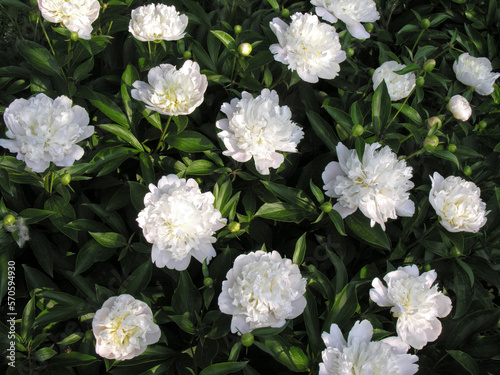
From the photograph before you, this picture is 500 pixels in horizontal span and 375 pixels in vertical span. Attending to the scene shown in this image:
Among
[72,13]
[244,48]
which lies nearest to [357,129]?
[244,48]

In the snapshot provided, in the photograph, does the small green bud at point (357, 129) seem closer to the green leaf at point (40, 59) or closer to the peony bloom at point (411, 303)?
the peony bloom at point (411, 303)

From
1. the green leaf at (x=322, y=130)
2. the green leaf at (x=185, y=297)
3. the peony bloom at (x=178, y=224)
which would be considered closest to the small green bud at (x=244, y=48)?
the green leaf at (x=322, y=130)

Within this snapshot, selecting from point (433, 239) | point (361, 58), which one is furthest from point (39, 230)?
point (361, 58)

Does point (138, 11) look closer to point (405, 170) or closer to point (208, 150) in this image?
point (208, 150)

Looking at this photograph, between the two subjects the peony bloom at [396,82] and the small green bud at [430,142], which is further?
the peony bloom at [396,82]

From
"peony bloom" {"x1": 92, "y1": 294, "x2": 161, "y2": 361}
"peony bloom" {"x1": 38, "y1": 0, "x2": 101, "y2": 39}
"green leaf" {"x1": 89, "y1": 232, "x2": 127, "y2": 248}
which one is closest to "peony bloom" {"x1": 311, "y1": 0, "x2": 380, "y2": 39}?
"peony bloom" {"x1": 38, "y1": 0, "x2": 101, "y2": 39}

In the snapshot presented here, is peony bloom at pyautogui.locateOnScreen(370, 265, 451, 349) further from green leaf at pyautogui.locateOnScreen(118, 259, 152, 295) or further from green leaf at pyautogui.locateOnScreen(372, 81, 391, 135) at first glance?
green leaf at pyautogui.locateOnScreen(118, 259, 152, 295)
